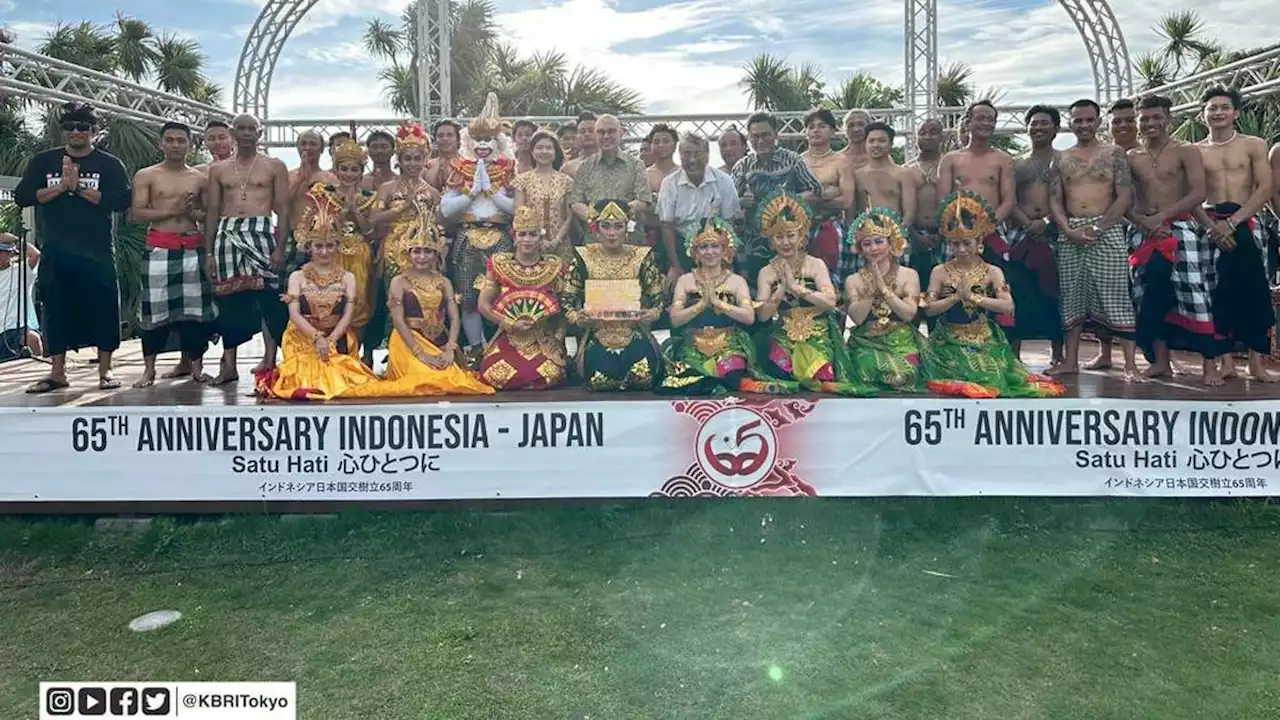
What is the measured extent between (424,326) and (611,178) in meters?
1.32

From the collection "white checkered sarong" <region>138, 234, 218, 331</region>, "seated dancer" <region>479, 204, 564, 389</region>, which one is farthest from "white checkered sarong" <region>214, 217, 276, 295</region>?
"seated dancer" <region>479, 204, 564, 389</region>

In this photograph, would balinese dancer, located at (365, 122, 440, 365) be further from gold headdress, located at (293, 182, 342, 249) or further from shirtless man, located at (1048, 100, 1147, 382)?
shirtless man, located at (1048, 100, 1147, 382)

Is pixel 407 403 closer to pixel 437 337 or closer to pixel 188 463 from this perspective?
pixel 437 337

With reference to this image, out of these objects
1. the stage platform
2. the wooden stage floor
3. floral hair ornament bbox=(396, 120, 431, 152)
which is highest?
floral hair ornament bbox=(396, 120, 431, 152)

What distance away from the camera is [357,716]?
253 centimetres

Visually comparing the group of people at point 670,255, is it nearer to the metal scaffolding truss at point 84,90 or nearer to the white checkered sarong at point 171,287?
the white checkered sarong at point 171,287

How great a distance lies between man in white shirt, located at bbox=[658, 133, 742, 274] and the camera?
4.89 metres

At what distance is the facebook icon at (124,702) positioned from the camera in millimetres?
2688

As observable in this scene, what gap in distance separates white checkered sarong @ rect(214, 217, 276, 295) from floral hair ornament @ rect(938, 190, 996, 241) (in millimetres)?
3752

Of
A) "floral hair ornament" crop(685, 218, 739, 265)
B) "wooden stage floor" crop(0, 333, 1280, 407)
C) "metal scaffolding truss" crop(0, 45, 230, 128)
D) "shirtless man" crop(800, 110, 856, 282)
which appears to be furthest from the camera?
"metal scaffolding truss" crop(0, 45, 230, 128)

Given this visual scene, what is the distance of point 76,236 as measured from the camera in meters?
4.82

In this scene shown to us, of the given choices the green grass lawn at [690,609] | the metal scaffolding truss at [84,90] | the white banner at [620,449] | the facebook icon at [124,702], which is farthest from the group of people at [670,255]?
the metal scaffolding truss at [84,90]

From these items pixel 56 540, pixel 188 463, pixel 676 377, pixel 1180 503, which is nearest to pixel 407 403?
pixel 188 463

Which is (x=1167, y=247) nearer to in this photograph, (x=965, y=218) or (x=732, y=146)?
(x=965, y=218)
